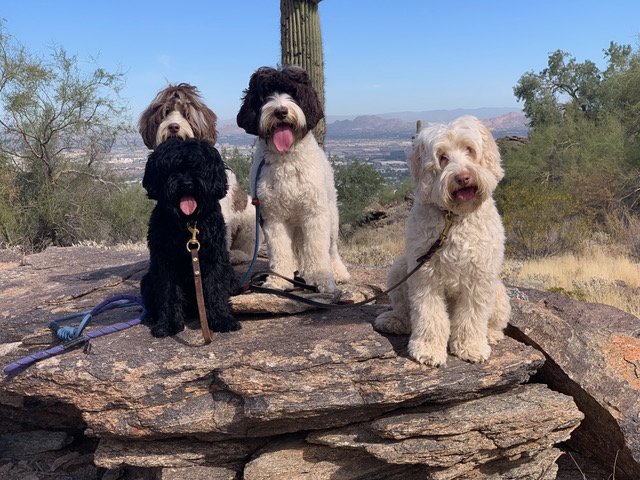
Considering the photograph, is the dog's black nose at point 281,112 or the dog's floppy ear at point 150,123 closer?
the dog's black nose at point 281,112

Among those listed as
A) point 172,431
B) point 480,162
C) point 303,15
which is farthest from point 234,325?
point 303,15

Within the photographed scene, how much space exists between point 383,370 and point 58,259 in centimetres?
559

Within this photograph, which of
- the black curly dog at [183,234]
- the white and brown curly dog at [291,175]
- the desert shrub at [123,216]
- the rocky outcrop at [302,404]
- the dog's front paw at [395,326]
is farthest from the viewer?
the desert shrub at [123,216]

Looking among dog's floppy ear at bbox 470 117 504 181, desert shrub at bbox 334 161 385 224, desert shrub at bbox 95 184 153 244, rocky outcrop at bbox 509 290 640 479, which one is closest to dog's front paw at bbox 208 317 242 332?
dog's floppy ear at bbox 470 117 504 181

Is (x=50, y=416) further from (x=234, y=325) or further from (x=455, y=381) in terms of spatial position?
(x=455, y=381)

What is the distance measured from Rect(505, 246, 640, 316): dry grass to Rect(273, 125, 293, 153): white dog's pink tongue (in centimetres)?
524

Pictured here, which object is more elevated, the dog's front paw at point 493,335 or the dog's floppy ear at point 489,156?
the dog's floppy ear at point 489,156

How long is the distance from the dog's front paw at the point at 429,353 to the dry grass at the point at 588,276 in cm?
486

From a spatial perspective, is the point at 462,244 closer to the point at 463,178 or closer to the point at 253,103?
the point at 463,178

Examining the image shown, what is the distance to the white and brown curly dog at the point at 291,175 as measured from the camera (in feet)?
14.7

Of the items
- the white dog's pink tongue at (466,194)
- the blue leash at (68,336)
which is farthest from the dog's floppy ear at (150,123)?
the white dog's pink tongue at (466,194)

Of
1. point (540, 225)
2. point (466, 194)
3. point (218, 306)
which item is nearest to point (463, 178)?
point (466, 194)

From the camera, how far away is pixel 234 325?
443 cm

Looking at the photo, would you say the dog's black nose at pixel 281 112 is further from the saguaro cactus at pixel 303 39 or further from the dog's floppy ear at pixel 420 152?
the saguaro cactus at pixel 303 39
